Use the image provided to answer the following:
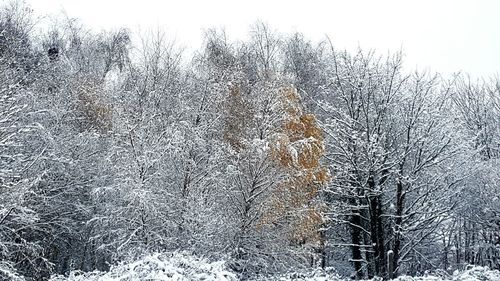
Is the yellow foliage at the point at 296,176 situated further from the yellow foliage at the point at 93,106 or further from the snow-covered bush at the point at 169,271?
the yellow foliage at the point at 93,106

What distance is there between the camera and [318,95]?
2545 cm

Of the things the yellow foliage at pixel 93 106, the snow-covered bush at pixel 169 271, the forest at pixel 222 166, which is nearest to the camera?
the snow-covered bush at pixel 169 271

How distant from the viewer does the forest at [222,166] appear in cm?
1605

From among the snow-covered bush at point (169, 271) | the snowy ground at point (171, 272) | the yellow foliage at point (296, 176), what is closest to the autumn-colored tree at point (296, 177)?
the yellow foliage at point (296, 176)

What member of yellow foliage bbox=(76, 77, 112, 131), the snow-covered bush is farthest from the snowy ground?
yellow foliage bbox=(76, 77, 112, 131)

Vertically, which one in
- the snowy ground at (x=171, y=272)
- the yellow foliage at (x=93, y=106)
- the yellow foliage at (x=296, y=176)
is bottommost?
the snowy ground at (x=171, y=272)

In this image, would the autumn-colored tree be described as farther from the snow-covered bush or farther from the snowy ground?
the snow-covered bush

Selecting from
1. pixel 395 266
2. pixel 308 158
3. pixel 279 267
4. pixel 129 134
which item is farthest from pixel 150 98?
pixel 395 266

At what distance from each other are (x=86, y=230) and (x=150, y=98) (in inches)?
230

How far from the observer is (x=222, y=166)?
1764 cm

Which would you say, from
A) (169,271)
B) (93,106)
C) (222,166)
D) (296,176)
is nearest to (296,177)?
(296,176)

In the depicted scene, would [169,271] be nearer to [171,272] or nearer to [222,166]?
[171,272]

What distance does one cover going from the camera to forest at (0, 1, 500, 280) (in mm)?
16047

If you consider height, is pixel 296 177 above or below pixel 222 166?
below
